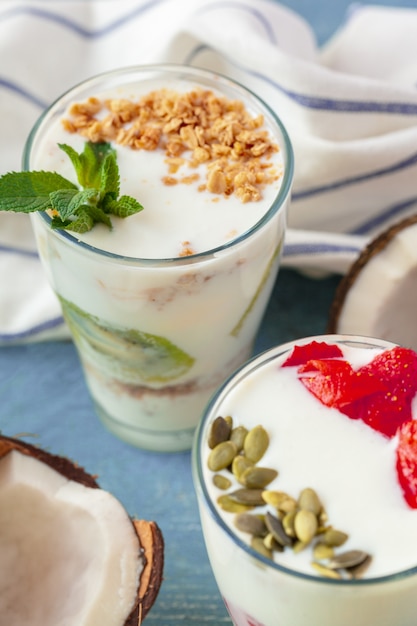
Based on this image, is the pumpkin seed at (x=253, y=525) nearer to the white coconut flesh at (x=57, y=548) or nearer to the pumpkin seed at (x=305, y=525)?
the pumpkin seed at (x=305, y=525)

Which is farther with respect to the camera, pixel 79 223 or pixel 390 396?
pixel 79 223

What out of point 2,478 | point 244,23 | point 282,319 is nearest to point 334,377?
point 2,478

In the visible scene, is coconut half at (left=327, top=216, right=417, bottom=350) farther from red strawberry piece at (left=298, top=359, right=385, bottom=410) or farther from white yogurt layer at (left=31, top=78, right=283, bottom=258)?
red strawberry piece at (left=298, top=359, right=385, bottom=410)

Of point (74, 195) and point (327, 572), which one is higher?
point (74, 195)

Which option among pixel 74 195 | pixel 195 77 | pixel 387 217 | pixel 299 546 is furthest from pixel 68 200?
pixel 387 217

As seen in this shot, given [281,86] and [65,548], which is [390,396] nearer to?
[65,548]

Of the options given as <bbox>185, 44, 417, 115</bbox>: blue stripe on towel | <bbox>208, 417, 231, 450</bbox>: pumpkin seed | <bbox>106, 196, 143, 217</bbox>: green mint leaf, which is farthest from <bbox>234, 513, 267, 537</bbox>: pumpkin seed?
<bbox>185, 44, 417, 115</bbox>: blue stripe on towel
